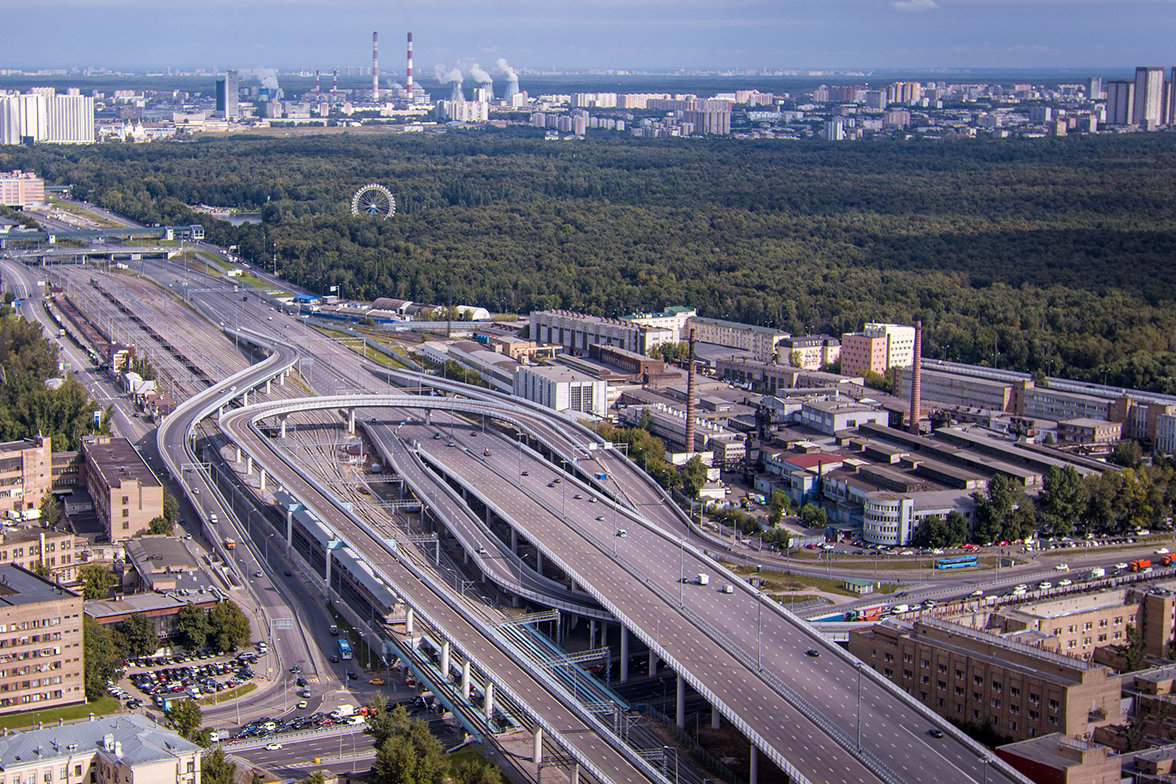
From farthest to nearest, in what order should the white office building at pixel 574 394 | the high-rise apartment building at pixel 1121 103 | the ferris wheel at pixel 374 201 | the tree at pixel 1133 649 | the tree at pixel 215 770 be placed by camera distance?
the high-rise apartment building at pixel 1121 103, the ferris wheel at pixel 374 201, the white office building at pixel 574 394, the tree at pixel 1133 649, the tree at pixel 215 770

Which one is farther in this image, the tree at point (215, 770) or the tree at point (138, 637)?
the tree at point (138, 637)

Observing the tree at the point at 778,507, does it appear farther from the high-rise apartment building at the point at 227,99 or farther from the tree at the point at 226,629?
the high-rise apartment building at the point at 227,99

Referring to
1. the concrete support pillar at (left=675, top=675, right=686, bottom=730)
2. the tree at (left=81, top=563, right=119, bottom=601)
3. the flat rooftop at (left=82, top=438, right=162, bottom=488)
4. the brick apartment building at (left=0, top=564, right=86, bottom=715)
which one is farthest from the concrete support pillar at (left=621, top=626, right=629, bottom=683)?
the flat rooftop at (left=82, top=438, right=162, bottom=488)

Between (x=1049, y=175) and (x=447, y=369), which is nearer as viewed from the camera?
(x=447, y=369)

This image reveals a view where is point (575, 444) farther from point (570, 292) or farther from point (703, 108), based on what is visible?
point (703, 108)

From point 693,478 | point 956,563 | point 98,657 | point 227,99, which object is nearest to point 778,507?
point 693,478

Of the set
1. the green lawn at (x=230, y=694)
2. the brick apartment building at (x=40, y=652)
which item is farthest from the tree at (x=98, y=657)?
the green lawn at (x=230, y=694)

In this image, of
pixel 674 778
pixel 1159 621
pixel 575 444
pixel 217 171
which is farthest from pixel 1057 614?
pixel 217 171

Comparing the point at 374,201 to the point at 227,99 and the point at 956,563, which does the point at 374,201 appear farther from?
the point at 227,99
